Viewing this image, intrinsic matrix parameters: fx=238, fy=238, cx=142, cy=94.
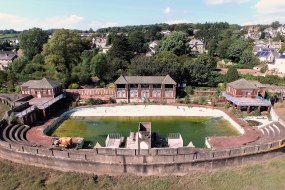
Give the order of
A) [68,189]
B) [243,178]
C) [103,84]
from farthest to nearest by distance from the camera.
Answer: [103,84]
[243,178]
[68,189]

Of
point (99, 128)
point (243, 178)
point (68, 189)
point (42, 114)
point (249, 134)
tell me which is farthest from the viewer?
point (42, 114)

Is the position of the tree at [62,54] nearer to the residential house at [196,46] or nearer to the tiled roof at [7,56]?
the tiled roof at [7,56]

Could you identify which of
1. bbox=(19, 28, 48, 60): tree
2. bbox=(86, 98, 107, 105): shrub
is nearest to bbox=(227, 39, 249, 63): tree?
bbox=(86, 98, 107, 105): shrub

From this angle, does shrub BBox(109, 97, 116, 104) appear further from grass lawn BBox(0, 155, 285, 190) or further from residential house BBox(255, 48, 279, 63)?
residential house BBox(255, 48, 279, 63)

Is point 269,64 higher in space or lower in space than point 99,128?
higher

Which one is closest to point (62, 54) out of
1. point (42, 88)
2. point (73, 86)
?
point (73, 86)

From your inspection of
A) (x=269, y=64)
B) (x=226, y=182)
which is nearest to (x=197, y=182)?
(x=226, y=182)

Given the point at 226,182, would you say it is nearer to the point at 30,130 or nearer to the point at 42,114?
the point at 30,130
